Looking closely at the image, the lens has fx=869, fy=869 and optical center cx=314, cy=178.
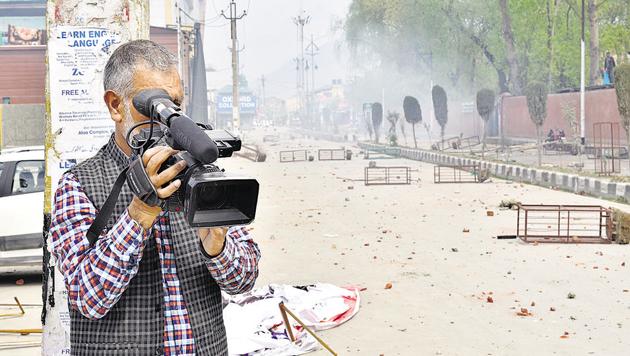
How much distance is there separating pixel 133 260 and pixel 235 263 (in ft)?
0.94

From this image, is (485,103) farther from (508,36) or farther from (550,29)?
(550,29)

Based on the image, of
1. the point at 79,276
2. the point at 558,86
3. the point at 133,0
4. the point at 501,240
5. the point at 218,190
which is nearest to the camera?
the point at 218,190

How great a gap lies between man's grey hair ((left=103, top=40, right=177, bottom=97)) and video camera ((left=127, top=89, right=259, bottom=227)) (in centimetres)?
19

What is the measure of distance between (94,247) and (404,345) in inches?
185

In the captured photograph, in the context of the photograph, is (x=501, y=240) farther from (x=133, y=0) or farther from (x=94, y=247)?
(x=94, y=247)

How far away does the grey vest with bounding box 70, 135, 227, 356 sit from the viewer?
214cm

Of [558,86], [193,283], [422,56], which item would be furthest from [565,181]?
[422,56]

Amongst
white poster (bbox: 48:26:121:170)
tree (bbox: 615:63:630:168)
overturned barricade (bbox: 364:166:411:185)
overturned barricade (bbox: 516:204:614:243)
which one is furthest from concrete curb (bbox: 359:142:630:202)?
white poster (bbox: 48:26:121:170)

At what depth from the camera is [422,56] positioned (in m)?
62.8

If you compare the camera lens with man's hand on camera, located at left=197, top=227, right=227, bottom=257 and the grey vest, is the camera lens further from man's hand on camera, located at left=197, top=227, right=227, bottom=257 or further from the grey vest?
the grey vest

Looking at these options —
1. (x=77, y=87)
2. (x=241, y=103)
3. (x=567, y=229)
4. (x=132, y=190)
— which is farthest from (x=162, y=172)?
(x=241, y=103)

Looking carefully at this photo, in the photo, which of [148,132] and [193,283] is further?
[193,283]

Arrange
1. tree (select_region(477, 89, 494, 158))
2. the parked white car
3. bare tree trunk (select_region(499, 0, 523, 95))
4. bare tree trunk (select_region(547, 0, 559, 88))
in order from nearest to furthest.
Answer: the parked white car → tree (select_region(477, 89, 494, 158)) → bare tree trunk (select_region(547, 0, 559, 88)) → bare tree trunk (select_region(499, 0, 523, 95))

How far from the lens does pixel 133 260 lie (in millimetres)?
2062
